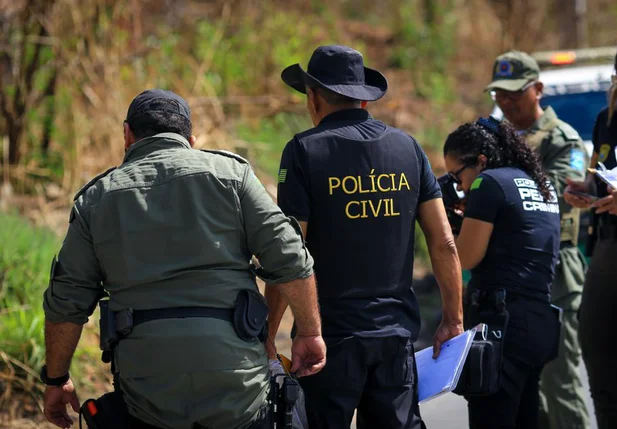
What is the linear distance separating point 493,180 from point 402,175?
0.71m

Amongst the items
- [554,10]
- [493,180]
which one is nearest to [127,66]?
[493,180]

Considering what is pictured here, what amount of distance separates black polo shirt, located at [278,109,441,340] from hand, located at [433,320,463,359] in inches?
10.8

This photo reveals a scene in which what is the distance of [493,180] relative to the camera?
4.16 meters

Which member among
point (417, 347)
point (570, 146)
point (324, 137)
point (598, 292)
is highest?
point (324, 137)

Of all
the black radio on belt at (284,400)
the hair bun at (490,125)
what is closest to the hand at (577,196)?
the hair bun at (490,125)

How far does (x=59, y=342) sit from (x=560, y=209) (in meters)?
3.09

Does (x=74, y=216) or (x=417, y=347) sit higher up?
(x=74, y=216)

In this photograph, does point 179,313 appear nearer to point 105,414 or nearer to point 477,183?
point 105,414

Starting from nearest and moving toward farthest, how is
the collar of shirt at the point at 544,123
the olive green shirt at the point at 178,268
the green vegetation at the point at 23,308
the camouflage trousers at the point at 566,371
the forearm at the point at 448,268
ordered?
the olive green shirt at the point at 178,268 < the forearm at the point at 448,268 < the camouflage trousers at the point at 566,371 < the green vegetation at the point at 23,308 < the collar of shirt at the point at 544,123

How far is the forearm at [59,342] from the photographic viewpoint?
3162 millimetres

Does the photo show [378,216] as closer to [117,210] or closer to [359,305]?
[359,305]

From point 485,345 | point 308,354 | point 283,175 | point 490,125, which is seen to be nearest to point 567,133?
point 490,125

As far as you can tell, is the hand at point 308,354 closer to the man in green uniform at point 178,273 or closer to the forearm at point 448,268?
the man in green uniform at point 178,273

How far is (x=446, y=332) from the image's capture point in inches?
151
